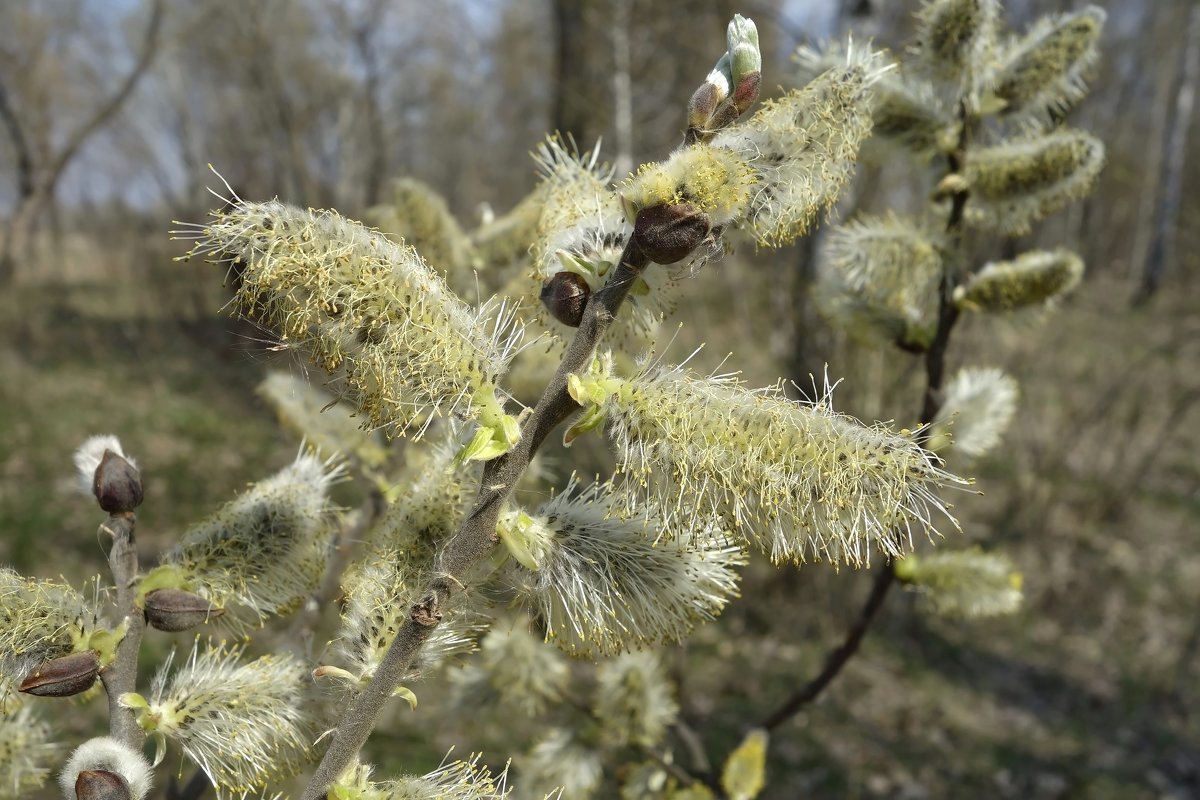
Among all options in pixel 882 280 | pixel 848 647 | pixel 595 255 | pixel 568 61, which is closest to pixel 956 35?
pixel 882 280

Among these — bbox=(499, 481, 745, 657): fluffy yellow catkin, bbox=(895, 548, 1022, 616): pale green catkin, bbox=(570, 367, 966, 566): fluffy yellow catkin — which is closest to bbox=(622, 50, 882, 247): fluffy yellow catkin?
bbox=(570, 367, 966, 566): fluffy yellow catkin

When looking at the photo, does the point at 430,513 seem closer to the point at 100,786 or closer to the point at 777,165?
the point at 100,786

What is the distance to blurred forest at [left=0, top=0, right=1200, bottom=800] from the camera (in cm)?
427

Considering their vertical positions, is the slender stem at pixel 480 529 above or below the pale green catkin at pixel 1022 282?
below

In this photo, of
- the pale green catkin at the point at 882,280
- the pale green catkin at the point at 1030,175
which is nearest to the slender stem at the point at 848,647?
the pale green catkin at the point at 882,280

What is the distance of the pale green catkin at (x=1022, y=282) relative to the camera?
5.30 feet

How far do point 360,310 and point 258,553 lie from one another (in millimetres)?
449

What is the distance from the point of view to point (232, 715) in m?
0.98

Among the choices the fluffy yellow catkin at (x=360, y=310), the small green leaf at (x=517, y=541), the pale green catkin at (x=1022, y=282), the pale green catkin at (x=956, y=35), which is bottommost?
the small green leaf at (x=517, y=541)

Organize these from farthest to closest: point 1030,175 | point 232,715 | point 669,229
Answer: point 1030,175
point 232,715
point 669,229

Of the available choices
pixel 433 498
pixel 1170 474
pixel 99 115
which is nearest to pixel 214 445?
pixel 99 115

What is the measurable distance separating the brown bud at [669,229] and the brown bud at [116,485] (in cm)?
68

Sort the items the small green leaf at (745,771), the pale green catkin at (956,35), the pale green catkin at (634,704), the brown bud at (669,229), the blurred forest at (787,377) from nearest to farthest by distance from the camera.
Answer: the brown bud at (669,229) → the pale green catkin at (956,35) → the small green leaf at (745,771) → the pale green catkin at (634,704) → the blurred forest at (787,377)

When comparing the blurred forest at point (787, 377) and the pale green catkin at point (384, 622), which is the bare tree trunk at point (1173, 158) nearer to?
the blurred forest at point (787, 377)
